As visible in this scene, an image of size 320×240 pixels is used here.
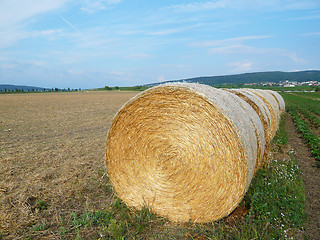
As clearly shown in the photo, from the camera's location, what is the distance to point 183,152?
376 centimetres

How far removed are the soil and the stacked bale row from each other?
119 centimetres

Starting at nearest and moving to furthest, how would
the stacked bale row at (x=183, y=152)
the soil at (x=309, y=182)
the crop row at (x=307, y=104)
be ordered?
the stacked bale row at (x=183, y=152), the soil at (x=309, y=182), the crop row at (x=307, y=104)

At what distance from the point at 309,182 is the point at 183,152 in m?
3.53

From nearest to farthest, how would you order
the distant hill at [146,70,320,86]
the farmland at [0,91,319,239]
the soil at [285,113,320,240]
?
the farmland at [0,91,319,239] → the soil at [285,113,320,240] → the distant hill at [146,70,320,86]

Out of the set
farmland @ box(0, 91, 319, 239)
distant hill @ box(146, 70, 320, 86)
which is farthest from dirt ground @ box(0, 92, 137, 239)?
distant hill @ box(146, 70, 320, 86)

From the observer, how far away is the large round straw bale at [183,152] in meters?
3.43

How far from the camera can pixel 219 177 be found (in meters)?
3.53

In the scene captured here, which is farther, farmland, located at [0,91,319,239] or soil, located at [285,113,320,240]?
soil, located at [285,113,320,240]

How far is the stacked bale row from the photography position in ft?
11.3

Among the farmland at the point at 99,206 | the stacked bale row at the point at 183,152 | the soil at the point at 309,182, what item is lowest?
the soil at the point at 309,182

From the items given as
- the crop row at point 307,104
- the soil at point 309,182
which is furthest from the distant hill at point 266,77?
the soil at point 309,182

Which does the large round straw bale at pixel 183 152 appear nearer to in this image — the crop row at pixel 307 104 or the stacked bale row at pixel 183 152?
the stacked bale row at pixel 183 152

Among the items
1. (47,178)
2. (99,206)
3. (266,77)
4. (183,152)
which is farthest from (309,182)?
(266,77)

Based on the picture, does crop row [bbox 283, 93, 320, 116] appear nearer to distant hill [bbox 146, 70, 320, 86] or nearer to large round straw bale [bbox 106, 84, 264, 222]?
large round straw bale [bbox 106, 84, 264, 222]
